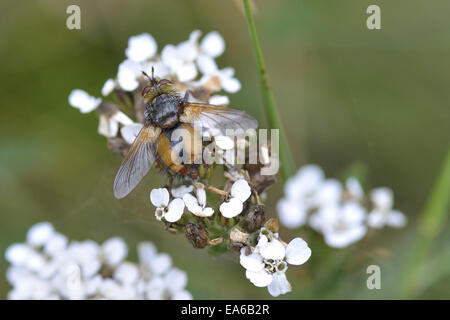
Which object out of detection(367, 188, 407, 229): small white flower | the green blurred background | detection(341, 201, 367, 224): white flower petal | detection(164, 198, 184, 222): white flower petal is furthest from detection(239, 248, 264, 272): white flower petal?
the green blurred background

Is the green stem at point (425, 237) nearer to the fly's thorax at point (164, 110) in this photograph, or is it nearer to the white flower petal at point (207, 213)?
the white flower petal at point (207, 213)

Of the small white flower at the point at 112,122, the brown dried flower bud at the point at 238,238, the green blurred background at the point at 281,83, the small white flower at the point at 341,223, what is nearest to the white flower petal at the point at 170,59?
the small white flower at the point at 112,122

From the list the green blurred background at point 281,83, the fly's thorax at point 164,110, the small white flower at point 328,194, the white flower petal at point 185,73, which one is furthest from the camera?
the green blurred background at point 281,83

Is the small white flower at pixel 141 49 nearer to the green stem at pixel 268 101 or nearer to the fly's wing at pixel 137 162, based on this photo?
the fly's wing at pixel 137 162

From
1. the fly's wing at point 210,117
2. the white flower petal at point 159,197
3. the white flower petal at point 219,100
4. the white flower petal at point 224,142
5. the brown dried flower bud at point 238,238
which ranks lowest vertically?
the brown dried flower bud at point 238,238

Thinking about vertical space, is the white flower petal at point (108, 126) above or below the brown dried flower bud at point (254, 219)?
above

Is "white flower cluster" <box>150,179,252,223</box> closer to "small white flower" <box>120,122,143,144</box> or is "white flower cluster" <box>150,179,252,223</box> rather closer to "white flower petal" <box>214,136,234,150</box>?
"white flower petal" <box>214,136,234,150</box>

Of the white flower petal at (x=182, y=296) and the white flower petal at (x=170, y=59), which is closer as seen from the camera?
the white flower petal at (x=182, y=296)

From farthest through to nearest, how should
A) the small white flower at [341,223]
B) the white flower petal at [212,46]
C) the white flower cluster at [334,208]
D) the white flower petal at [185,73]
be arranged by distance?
1. the white flower cluster at [334,208]
2. the small white flower at [341,223]
3. the white flower petal at [212,46]
4. the white flower petal at [185,73]
